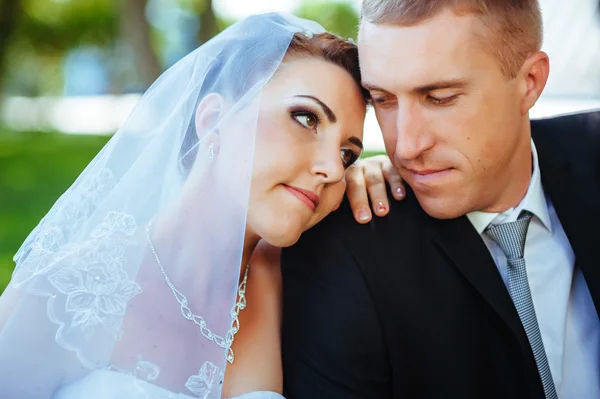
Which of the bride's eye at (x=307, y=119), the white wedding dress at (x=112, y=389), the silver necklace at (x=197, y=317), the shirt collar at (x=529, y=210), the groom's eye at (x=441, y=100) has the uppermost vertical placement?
the groom's eye at (x=441, y=100)

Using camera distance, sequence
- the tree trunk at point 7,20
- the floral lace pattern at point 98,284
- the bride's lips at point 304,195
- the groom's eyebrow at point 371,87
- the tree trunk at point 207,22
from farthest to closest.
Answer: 1. the tree trunk at point 7,20
2. the tree trunk at point 207,22
3. the groom's eyebrow at point 371,87
4. the bride's lips at point 304,195
5. the floral lace pattern at point 98,284

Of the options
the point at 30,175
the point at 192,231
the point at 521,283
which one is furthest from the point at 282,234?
the point at 30,175

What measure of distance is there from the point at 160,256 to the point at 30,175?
10.6 metres

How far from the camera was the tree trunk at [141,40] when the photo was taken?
15430mm

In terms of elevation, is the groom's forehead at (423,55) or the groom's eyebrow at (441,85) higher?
the groom's forehead at (423,55)

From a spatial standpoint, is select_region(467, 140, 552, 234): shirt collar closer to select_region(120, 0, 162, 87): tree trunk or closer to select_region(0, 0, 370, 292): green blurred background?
select_region(0, 0, 370, 292): green blurred background

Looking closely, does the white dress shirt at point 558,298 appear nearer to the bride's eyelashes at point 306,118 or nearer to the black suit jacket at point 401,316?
the black suit jacket at point 401,316

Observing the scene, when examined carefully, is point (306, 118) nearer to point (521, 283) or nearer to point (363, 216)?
point (363, 216)

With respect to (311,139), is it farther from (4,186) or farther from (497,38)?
(4,186)

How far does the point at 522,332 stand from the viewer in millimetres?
2672

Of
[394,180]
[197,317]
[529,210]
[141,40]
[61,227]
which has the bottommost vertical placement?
[197,317]

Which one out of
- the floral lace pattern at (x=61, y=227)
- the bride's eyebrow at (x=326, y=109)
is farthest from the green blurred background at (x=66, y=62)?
the floral lace pattern at (x=61, y=227)

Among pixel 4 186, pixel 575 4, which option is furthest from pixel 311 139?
pixel 575 4

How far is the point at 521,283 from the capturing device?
2838 millimetres
